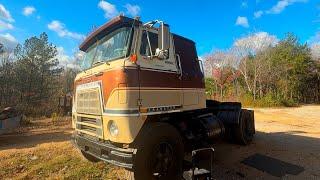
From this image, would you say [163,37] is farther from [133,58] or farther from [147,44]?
[133,58]

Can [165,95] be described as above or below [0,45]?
below

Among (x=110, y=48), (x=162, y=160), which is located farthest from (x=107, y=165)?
(x=110, y=48)

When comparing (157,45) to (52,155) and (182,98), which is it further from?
(52,155)

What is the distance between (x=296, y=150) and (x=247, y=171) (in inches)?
105

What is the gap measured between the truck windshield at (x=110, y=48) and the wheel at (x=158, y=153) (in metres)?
1.59

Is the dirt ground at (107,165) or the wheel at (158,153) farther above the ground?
the wheel at (158,153)

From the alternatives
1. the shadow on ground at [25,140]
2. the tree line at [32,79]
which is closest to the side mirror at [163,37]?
the shadow on ground at [25,140]

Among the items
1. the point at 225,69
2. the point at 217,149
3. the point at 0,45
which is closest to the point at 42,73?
the point at 0,45

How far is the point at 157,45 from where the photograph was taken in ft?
19.7

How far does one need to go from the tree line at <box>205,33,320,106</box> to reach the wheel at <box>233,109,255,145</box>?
2169 centimetres

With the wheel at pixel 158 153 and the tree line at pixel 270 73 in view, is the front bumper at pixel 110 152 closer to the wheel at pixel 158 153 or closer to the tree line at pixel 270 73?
the wheel at pixel 158 153

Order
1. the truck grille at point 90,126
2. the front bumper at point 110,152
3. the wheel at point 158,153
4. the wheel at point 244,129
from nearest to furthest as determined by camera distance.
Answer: the front bumper at point 110,152
the wheel at point 158,153
the truck grille at point 90,126
the wheel at point 244,129

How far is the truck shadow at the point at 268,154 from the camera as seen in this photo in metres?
6.93

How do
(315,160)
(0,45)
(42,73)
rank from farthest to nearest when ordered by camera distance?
1. (42,73)
2. (0,45)
3. (315,160)
